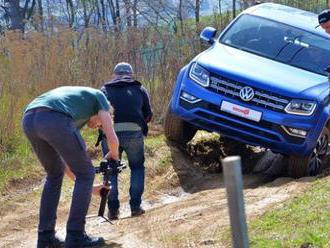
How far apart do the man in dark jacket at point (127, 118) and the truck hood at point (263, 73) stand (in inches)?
54.5

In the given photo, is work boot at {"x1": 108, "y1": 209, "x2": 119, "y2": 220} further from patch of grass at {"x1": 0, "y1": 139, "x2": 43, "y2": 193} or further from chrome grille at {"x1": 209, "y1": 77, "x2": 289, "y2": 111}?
chrome grille at {"x1": 209, "y1": 77, "x2": 289, "y2": 111}

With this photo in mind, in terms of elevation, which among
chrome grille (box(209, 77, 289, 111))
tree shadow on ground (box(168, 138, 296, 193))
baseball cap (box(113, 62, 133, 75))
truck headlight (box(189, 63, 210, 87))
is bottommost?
tree shadow on ground (box(168, 138, 296, 193))

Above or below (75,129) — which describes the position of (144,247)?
below

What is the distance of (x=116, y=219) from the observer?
7.10 m

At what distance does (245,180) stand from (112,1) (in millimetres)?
18644

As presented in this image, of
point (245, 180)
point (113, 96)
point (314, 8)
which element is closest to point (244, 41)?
point (245, 180)

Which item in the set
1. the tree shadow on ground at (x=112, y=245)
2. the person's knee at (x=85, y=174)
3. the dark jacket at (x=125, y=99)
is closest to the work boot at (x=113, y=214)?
the dark jacket at (x=125, y=99)

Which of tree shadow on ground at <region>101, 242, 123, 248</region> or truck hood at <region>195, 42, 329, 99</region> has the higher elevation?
truck hood at <region>195, 42, 329, 99</region>

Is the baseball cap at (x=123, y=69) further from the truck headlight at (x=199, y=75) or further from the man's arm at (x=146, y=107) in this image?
the truck headlight at (x=199, y=75)

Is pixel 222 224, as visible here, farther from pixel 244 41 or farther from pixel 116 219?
pixel 244 41

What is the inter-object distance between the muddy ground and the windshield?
4.52 ft

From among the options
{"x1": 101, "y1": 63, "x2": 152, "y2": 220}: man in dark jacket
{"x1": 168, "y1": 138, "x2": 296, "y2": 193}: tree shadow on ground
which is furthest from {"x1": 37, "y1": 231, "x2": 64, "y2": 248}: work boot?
{"x1": 168, "y1": 138, "x2": 296, "y2": 193}: tree shadow on ground

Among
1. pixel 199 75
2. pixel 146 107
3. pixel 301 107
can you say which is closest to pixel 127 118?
pixel 146 107

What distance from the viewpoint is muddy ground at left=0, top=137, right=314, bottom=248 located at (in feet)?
19.3
